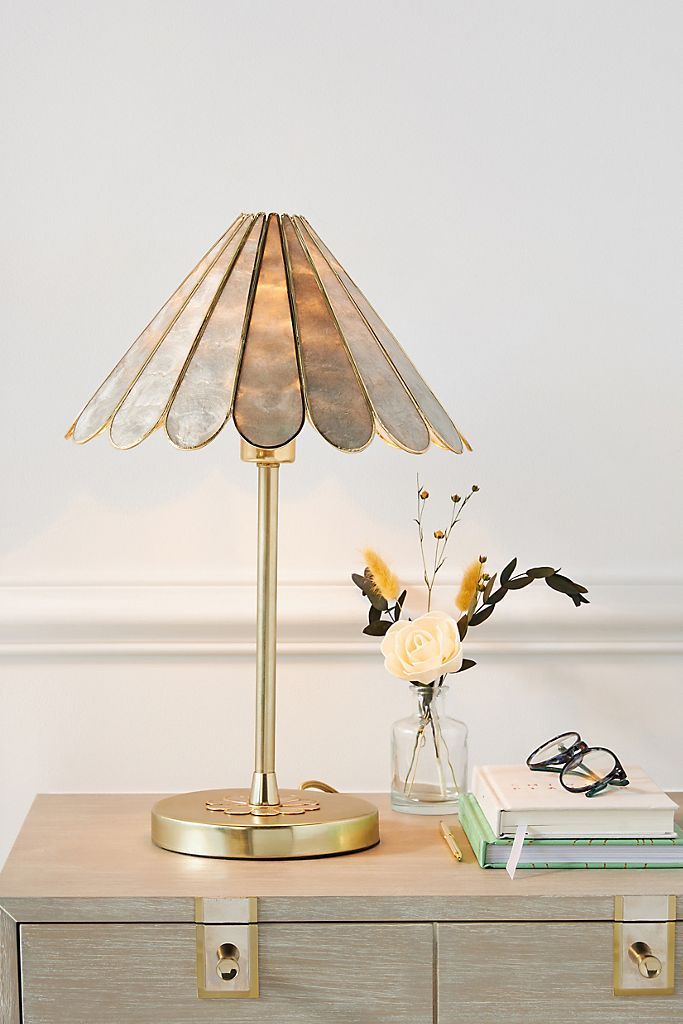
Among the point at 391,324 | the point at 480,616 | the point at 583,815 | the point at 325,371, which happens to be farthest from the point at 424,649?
the point at 391,324

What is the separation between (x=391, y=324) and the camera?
4.84 feet

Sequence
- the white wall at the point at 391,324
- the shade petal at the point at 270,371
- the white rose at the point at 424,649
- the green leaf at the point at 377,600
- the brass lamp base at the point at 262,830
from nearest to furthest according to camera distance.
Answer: the shade petal at the point at 270,371
the brass lamp base at the point at 262,830
the white rose at the point at 424,649
the green leaf at the point at 377,600
the white wall at the point at 391,324

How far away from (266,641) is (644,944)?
45 centimetres

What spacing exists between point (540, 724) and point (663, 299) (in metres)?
0.56

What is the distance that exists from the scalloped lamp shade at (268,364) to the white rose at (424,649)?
216 mm

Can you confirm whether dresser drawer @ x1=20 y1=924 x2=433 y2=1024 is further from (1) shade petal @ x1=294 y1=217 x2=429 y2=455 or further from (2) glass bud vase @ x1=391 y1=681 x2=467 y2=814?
(1) shade petal @ x1=294 y1=217 x2=429 y2=455

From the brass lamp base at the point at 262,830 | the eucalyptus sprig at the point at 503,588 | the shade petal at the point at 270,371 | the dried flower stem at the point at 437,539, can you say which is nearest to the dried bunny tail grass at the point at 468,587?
the eucalyptus sprig at the point at 503,588

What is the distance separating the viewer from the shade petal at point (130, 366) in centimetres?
109

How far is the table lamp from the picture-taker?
1039mm

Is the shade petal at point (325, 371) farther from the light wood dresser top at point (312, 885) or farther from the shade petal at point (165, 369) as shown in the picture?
the light wood dresser top at point (312, 885)

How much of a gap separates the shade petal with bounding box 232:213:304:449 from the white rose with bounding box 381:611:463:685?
32 cm

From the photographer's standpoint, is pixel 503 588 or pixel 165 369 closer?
pixel 165 369

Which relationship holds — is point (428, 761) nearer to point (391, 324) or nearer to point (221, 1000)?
point (221, 1000)

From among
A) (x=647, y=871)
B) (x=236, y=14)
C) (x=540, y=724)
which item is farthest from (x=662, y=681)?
(x=236, y=14)
